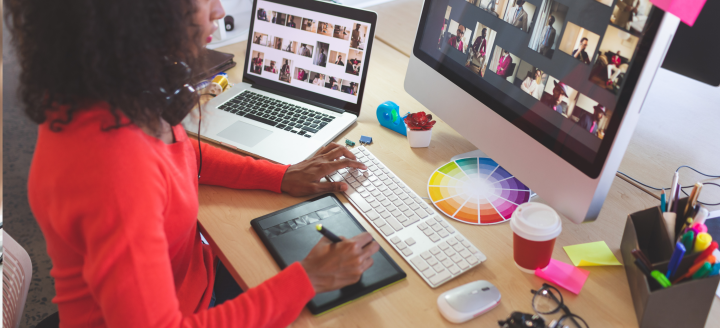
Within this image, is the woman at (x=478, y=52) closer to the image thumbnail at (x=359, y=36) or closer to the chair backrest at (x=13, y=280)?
the image thumbnail at (x=359, y=36)

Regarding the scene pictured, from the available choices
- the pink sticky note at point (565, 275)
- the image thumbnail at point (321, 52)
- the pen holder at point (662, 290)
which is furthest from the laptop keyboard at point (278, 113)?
the pen holder at point (662, 290)

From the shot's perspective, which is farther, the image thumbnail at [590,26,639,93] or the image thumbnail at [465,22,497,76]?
the image thumbnail at [465,22,497,76]

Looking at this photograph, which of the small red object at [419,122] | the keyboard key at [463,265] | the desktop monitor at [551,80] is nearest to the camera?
the desktop monitor at [551,80]

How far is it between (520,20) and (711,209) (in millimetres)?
534

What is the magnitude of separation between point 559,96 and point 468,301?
359 mm

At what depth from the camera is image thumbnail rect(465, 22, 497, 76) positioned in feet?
2.86

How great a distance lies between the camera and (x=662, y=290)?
621 millimetres

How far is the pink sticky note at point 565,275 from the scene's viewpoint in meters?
0.73

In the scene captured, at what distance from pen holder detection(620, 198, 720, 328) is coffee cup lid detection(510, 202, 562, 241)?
0.12 m

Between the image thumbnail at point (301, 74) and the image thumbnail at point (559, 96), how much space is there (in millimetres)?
600

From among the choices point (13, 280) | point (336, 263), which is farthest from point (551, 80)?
point (13, 280)

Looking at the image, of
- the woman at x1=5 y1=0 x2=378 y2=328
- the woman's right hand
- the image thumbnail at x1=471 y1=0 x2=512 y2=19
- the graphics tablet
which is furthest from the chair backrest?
the image thumbnail at x1=471 y1=0 x2=512 y2=19

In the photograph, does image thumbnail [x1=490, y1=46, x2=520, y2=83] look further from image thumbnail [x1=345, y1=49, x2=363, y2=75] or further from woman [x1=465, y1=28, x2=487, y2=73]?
image thumbnail [x1=345, y1=49, x2=363, y2=75]

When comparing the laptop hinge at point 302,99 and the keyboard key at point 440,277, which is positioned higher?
the laptop hinge at point 302,99
